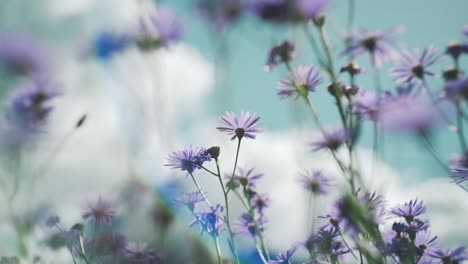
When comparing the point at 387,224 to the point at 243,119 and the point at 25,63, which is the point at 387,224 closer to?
the point at 243,119

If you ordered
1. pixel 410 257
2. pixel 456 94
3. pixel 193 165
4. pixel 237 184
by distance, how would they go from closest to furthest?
1. pixel 456 94
2. pixel 410 257
3. pixel 193 165
4. pixel 237 184

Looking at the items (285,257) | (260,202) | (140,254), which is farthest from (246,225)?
Result: (140,254)

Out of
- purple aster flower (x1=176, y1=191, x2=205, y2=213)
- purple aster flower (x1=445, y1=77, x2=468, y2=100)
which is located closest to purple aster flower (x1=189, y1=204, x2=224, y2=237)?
purple aster flower (x1=176, y1=191, x2=205, y2=213)

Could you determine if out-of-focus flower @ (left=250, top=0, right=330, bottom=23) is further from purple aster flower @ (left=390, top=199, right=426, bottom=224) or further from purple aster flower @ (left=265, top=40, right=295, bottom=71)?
purple aster flower @ (left=390, top=199, right=426, bottom=224)

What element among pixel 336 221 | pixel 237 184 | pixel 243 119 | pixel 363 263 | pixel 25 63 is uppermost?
pixel 25 63

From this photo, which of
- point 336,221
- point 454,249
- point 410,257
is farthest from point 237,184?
point 454,249

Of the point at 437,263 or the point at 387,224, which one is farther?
the point at 387,224

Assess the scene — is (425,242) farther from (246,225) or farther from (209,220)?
(209,220)

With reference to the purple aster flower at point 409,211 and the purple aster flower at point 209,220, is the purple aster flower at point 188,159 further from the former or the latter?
the purple aster flower at point 409,211
